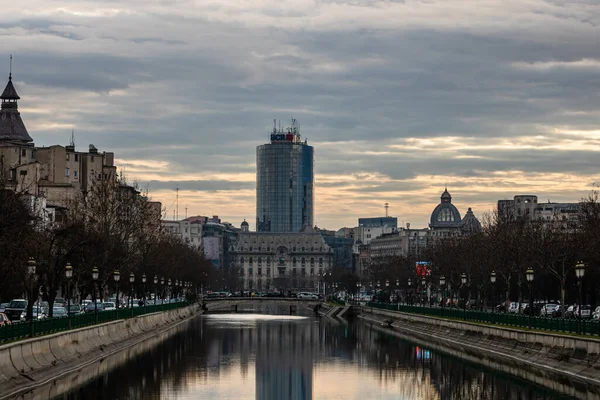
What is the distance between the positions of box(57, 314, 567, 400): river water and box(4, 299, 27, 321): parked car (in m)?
11.9

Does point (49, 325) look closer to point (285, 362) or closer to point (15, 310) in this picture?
point (285, 362)

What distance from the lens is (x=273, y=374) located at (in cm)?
7475

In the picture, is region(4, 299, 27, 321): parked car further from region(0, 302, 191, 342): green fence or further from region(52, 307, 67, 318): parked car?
region(0, 302, 191, 342): green fence

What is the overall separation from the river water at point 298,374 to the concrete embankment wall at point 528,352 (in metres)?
1.55

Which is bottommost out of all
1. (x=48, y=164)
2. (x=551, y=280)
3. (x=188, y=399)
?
(x=188, y=399)

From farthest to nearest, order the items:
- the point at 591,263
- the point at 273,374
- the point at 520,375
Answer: the point at 591,263 < the point at 273,374 < the point at 520,375

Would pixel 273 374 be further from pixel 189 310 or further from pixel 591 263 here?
pixel 189 310

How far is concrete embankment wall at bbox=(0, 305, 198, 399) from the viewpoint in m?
54.9

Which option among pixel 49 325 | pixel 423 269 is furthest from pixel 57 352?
pixel 423 269

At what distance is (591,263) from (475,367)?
38.7 meters

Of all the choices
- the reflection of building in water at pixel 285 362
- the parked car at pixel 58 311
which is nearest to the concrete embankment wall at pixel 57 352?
the parked car at pixel 58 311

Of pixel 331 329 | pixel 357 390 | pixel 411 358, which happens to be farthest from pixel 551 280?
pixel 357 390

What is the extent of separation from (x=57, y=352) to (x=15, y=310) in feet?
106

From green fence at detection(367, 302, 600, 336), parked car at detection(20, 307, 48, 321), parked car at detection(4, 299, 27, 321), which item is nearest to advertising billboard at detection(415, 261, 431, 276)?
green fence at detection(367, 302, 600, 336)
